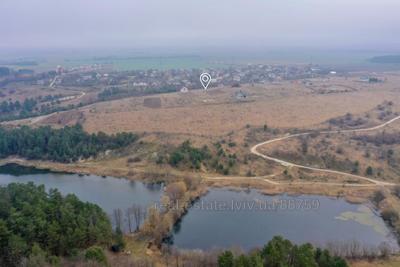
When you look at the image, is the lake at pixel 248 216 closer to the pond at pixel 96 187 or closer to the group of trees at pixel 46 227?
the pond at pixel 96 187

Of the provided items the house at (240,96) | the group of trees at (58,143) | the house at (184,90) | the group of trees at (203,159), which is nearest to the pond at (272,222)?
the group of trees at (203,159)

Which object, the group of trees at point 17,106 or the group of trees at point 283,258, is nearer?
the group of trees at point 283,258

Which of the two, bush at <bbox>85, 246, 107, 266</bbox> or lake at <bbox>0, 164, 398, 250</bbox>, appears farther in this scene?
lake at <bbox>0, 164, 398, 250</bbox>

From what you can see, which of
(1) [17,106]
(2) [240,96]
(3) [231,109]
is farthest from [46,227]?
(1) [17,106]

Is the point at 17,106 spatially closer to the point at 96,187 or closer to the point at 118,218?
the point at 96,187

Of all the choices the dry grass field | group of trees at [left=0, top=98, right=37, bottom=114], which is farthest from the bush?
group of trees at [left=0, top=98, right=37, bottom=114]

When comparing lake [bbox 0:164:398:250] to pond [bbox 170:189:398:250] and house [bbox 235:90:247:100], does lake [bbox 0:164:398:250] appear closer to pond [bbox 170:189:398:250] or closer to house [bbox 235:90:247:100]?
pond [bbox 170:189:398:250]

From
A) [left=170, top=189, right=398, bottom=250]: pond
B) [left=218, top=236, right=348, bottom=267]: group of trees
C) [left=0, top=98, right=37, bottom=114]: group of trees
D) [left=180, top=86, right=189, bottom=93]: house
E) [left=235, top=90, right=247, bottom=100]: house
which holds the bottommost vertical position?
[left=170, top=189, right=398, bottom=250]: pond
